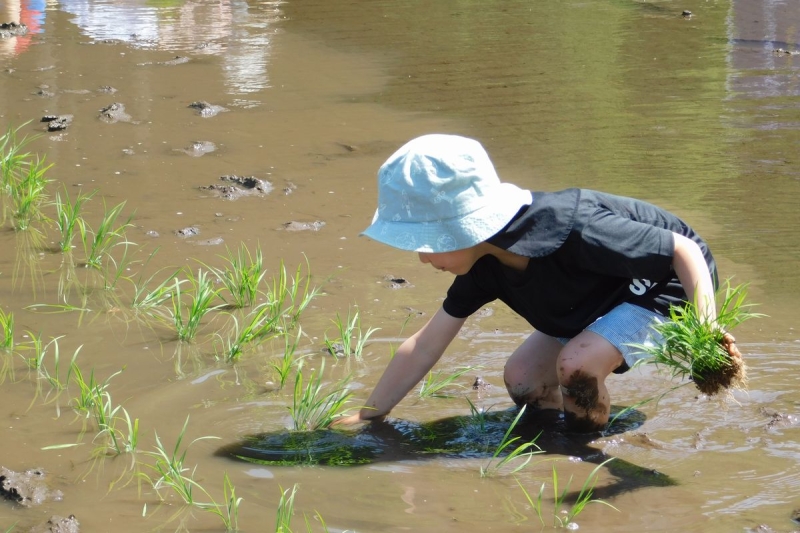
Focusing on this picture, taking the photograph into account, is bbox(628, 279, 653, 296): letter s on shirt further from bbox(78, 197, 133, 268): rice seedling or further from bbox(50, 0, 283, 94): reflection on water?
bbox(50, 0, 283, 94): reflection on water

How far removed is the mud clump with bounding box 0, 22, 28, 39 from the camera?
8.12 meters

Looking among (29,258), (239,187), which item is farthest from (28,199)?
(239,187)

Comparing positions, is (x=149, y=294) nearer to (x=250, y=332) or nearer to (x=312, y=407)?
(x=250, y=332)

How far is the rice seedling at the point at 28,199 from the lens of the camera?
13.9 ft

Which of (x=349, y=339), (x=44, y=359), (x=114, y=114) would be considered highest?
(x=114, y=114)

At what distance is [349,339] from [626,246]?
1.08 m

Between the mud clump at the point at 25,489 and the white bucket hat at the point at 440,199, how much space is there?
0.99 metres

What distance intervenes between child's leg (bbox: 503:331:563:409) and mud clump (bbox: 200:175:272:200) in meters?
2.07

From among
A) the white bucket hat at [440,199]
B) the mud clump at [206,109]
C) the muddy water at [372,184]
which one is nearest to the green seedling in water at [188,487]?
the muddy water at [372,184]

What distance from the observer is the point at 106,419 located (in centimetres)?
269

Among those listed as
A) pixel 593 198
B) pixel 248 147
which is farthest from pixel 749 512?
pixel 248 147

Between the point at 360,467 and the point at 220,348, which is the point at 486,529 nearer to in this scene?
the point at 360,467

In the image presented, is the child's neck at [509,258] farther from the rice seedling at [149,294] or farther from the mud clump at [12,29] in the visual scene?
the mud clump at [12,29]

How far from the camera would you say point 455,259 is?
248 centimetres
